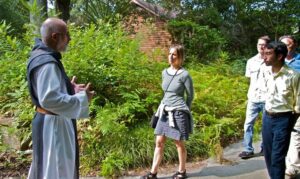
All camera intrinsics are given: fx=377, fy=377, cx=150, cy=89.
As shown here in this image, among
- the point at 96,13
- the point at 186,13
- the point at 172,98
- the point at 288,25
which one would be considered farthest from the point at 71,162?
the point at 96,13

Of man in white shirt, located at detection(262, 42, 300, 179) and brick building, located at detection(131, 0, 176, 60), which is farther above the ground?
brick building, located at detection(131, 0, 176, 60)

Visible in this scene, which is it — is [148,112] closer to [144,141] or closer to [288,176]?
[144,141]

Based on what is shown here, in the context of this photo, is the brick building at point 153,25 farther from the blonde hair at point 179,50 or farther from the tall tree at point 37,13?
the blonde hair at point 179,50

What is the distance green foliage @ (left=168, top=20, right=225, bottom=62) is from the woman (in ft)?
26.9

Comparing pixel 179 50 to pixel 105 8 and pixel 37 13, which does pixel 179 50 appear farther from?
pixel 105 8

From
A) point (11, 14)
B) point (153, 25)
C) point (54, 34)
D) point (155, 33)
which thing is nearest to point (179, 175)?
point (54, 34)

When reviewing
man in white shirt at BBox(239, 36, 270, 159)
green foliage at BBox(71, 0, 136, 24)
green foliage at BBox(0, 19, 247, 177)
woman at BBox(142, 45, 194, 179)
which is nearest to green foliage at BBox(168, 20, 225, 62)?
green foliage at BBox(71, 0, 136, 24)

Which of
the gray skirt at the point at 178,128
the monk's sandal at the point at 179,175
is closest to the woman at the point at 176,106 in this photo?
the gray skirt at the point at 178,128

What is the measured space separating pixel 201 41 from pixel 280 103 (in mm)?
9407

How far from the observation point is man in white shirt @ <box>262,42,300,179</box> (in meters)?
4.05

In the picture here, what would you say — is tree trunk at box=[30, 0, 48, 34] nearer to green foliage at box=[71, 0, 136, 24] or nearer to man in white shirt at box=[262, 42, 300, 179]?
man in white shirt at box=[262, 42, 300, 179]

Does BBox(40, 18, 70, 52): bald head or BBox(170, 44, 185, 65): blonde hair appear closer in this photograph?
BBox(40, 18, 70, 52): bald head

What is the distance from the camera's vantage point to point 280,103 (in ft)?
13.5

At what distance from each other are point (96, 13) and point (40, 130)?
15161 millimetres
